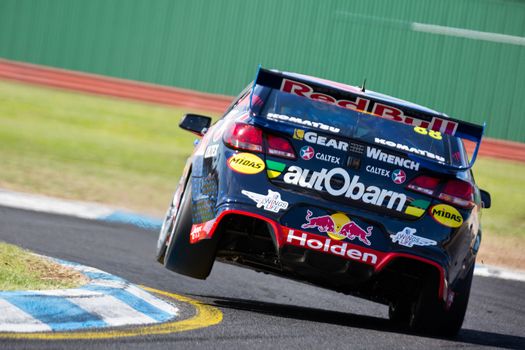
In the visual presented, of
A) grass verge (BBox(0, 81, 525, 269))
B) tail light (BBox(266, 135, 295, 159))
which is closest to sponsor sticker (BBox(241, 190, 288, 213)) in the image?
tail light (BBox(266, 135, 295, 159))

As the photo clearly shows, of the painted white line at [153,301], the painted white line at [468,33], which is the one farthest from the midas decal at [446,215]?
the painted white line at [468,33]

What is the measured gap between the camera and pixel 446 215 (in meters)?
5.80

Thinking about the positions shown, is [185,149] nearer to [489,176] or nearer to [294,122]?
[489,176]

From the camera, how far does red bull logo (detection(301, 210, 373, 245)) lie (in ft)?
18.7

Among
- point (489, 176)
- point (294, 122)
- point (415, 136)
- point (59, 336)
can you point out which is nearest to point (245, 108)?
point (294, 122)

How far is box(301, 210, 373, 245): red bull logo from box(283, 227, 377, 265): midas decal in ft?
0.14

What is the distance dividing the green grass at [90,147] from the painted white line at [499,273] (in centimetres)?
459

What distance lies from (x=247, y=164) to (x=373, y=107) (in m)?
0.79

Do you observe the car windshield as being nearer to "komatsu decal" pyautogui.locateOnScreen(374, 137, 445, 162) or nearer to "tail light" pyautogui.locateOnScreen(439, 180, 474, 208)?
"komatsu decal" pyautogui.locateOnScreen(374, 137, 445, 162)

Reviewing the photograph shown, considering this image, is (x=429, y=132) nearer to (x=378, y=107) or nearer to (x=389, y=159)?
(x=378, y=107)

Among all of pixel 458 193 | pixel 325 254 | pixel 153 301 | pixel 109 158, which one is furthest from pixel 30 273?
pixel 109 158

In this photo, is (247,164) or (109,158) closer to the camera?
(247,164)

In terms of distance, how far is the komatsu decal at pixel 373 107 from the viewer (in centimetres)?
585

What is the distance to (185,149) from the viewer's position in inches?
835
